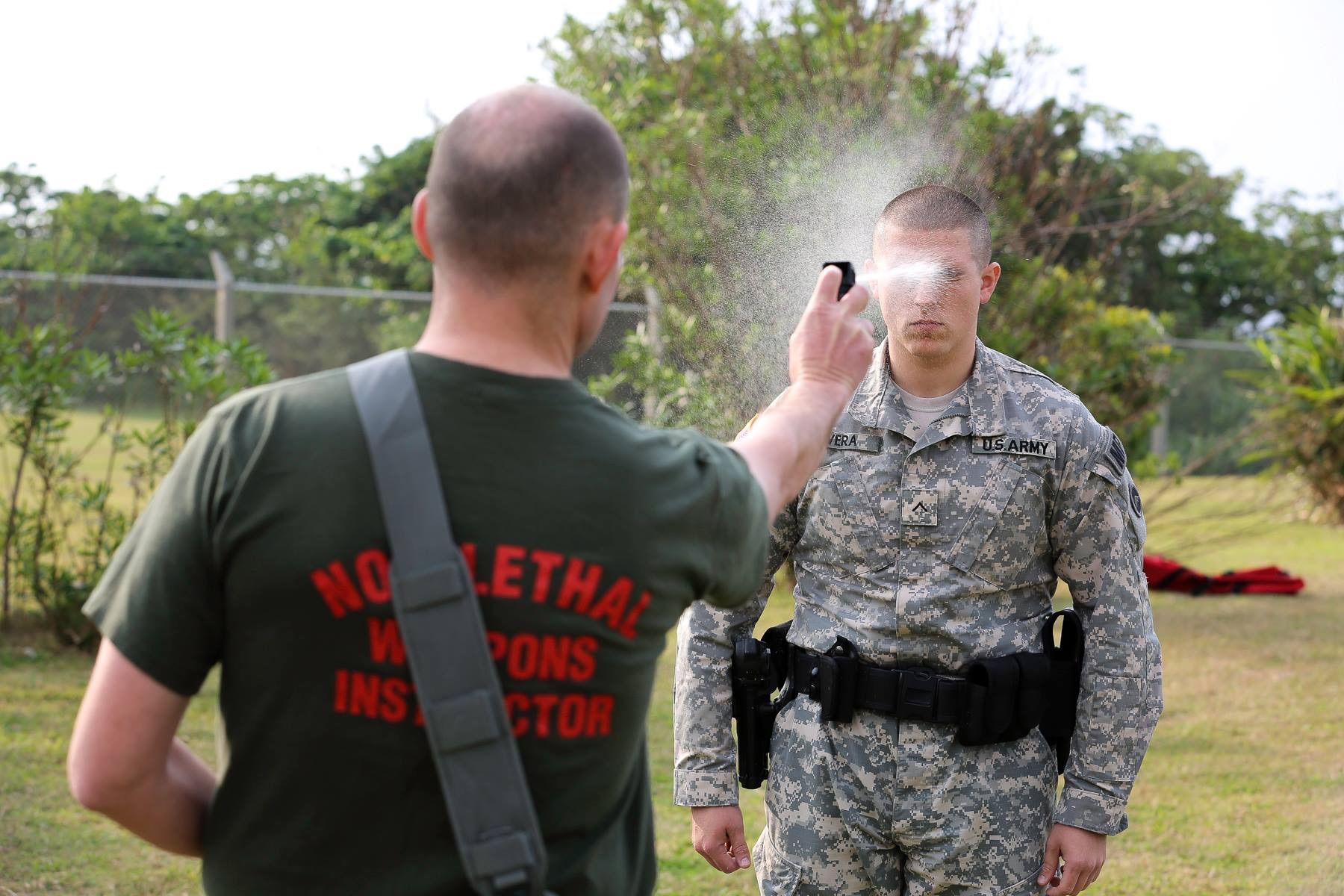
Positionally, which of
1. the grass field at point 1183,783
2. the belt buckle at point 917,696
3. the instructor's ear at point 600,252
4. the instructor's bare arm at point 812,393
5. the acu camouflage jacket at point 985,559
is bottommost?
the grass field at point 1183,783

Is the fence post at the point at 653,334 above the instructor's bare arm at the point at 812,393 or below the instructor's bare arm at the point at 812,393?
below

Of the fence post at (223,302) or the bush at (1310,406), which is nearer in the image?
the fence post at (223,302)

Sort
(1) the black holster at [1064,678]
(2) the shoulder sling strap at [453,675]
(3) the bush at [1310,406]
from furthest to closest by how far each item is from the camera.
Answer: (3) the bush at [1310,406]
(1) the black holster at [1064,678]
(2) the shoulder sling strap at [453,675]

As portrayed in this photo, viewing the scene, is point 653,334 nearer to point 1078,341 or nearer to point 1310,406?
point 1078,341

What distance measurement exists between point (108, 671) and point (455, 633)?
38 cm

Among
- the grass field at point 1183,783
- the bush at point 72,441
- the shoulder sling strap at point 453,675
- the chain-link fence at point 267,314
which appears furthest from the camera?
the chain-link fence at point 267,314

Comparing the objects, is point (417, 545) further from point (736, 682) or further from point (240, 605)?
point (736, 682)

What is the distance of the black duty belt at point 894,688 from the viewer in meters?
2.66

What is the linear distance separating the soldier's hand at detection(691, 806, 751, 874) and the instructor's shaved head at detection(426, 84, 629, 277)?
166cm

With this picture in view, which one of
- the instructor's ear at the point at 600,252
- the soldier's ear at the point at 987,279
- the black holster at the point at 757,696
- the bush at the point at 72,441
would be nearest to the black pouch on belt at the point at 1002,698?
the black holster at the point at 757,696

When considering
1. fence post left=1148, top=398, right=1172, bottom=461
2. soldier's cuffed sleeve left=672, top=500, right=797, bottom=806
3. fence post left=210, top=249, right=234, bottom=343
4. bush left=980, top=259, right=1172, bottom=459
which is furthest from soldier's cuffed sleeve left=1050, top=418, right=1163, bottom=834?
fence post left=1148, top=398, right=1172, bottom=461

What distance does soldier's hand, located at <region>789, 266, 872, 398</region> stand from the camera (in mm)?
1827

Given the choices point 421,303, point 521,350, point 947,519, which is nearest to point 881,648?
point 947,519

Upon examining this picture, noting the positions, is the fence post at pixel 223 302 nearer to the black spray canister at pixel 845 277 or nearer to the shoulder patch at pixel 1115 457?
the shoulder patch at pixel 1115 457
